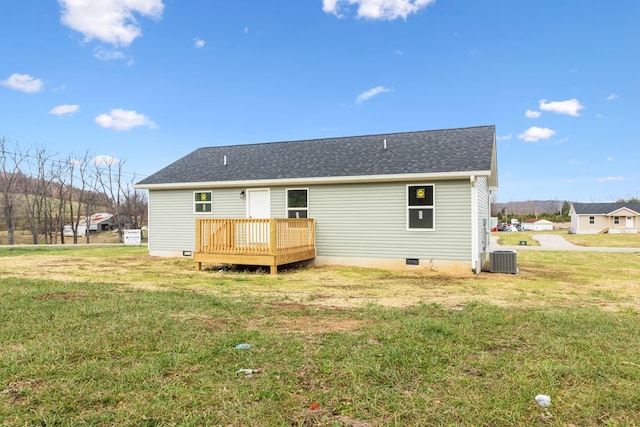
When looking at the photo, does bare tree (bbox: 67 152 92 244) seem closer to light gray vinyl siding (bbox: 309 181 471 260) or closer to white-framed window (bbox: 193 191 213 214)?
white-framed window (bbox: 193 191 213 214)

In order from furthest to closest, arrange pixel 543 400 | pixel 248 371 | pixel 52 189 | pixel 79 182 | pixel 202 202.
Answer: pixel 79 182 < pixel 52 189 < pixel 202 202 < pixel 248 371 < pixel 543 400

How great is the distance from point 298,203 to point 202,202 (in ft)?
11.2

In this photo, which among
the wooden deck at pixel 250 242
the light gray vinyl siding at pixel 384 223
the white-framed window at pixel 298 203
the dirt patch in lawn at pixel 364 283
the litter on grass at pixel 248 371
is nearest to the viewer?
the litter on grass at pixel 248 371

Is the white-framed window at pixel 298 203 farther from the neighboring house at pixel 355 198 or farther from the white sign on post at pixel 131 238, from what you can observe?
the white sign on post at pixel 131 238

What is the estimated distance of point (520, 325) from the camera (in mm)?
4762

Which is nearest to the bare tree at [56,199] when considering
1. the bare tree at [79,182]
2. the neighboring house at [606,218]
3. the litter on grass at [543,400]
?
the bare tree at [79,182]

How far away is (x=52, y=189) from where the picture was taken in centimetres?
3142

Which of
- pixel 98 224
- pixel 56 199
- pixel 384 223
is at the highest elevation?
pixel 56 199

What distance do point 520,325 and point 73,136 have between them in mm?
34294

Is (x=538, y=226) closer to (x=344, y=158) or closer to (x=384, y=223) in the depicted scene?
(x=344, y=158)

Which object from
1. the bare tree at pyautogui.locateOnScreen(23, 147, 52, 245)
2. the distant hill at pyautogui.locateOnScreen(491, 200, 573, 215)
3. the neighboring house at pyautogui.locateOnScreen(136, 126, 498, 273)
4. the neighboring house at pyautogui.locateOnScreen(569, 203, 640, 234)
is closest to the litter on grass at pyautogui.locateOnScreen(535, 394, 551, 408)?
the neighboring house at pyautogui.locateOnScreen(136, 126, 498, 273)

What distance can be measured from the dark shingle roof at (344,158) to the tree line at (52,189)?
18.7 meters

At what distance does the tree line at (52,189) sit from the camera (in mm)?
28531

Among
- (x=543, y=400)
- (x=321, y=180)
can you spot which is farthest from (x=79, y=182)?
(x=543, y=400)
